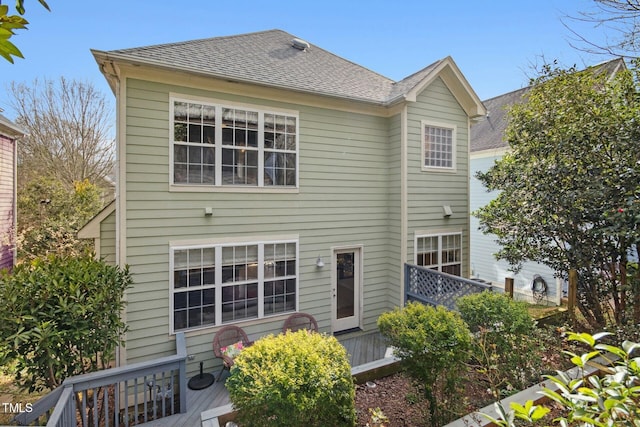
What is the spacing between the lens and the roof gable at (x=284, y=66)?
18.7 feet

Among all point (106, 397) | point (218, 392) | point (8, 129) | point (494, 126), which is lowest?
point (218, 392)

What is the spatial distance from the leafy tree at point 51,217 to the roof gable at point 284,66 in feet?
26.2

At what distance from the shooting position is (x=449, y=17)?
8445 millimetres

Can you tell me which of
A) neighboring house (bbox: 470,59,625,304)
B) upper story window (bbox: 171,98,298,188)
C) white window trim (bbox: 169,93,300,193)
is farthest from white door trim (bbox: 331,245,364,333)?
neighboring house (bbox: 470,59,625,304)

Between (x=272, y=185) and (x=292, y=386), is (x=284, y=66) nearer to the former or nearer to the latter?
(x=272, y=185)

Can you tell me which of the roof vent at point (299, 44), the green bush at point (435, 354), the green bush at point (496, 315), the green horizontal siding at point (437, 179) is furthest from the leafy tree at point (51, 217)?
the green bush at point (496, 315)

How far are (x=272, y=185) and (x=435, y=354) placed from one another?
467 centimetres

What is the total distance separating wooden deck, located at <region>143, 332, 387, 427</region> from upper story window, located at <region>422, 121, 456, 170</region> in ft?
15.4

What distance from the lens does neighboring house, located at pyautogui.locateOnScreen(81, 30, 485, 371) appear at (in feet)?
18.1

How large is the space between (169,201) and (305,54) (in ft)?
18.7

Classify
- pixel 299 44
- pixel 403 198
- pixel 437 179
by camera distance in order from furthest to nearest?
pixel 299 44 → pixel 437 179 → pixel 403 198

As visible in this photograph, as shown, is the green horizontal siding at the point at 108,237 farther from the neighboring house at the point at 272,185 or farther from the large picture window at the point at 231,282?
the large picture window at the point at 231,282

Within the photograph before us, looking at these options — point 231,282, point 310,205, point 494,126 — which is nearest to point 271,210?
point 310,205

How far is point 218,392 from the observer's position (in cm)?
541
